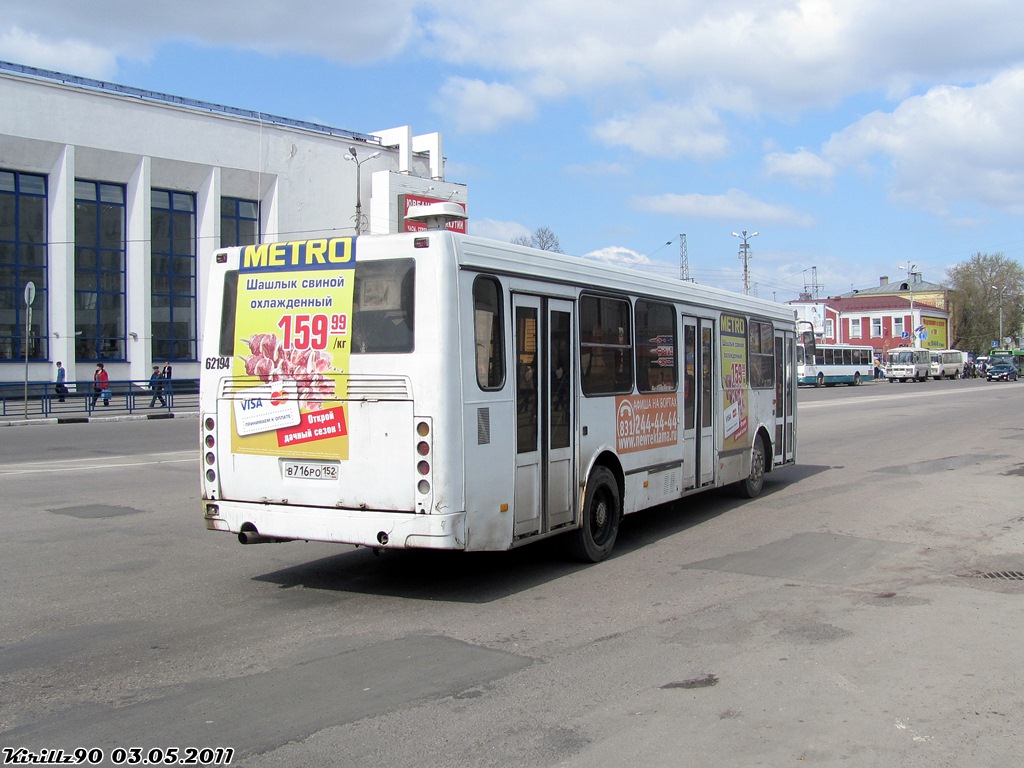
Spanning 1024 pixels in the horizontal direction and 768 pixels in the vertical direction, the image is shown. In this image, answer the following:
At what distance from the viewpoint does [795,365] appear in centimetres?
1476

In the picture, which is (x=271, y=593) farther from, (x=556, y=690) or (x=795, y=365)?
(x=795, y=365)

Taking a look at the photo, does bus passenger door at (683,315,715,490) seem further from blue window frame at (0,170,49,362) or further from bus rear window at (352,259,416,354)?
blue window frame at (0,170,49,362)

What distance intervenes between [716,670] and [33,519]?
8413mm

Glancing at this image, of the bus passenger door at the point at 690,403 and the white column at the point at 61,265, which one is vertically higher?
the white column at the point at 61,265

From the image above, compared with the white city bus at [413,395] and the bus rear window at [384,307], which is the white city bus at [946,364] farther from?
the bus rear window at [384,307]

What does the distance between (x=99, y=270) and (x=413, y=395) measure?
38.8 meters

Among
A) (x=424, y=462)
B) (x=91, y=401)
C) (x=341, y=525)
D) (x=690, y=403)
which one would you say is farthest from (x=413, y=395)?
(x=91, y=401)

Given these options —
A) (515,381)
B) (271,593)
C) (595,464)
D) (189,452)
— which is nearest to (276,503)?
(271,593)

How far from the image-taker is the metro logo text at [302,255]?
734 centimetres

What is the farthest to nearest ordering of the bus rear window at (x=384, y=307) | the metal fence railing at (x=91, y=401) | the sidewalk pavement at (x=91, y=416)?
the metal fence railing at (x=91, y=401) → the sidewalk pavement at (x=91, y=416) → the bus rear window at (x=384, y=307)

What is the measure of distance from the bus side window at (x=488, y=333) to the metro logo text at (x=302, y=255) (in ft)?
3.37

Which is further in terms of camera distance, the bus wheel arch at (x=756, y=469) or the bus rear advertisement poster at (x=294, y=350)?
the bus wheel arch at (x=756, y=469)

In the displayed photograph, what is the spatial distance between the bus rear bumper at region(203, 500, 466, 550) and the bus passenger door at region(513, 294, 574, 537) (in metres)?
0.92

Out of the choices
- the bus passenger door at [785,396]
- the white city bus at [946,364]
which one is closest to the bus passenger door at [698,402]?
the bus passenger door at [785,396]
